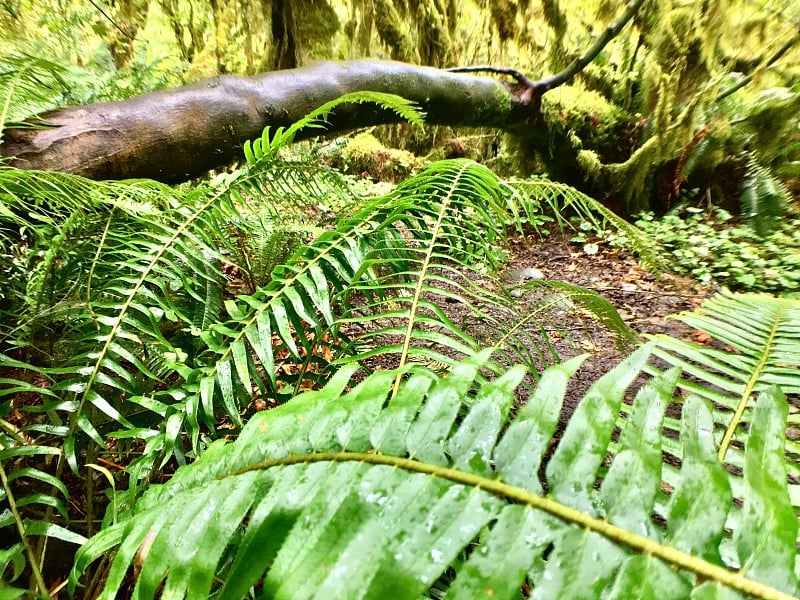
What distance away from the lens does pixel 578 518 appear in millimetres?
395

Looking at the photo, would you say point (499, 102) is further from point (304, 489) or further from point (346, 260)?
point (304, 489)

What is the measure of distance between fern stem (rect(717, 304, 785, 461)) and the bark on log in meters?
2.02

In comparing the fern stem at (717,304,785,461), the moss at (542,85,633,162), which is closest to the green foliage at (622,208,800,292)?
the moss at (542,85,633,162)

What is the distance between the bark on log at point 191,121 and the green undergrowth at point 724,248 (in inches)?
68.0

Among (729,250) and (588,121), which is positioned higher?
(588,121)

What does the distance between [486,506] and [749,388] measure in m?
0.75

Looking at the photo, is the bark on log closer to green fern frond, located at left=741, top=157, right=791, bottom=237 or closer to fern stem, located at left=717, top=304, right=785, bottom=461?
fern stem, located at left=717, top=304, right=785, bottom=461

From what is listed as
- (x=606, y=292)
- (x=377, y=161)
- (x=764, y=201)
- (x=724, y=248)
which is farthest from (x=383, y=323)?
(x=764, y=201)

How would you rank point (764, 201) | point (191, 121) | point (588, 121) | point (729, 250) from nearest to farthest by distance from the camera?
1. point (191, 121)
2. point (729, 250)
3. point (764, 201)
4. point (588, 121)

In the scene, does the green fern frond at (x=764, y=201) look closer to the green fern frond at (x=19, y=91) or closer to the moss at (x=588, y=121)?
the moss at (x=588, y=121)

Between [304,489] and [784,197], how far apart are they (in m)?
4.19

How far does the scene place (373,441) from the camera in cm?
50

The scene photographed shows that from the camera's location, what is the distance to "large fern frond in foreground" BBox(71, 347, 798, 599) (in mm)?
367

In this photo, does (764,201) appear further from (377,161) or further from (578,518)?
(578,518)
